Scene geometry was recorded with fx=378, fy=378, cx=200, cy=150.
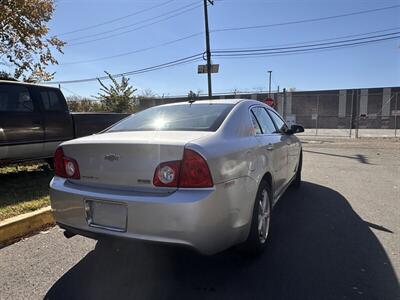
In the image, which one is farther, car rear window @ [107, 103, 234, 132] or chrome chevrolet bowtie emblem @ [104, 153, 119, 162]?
car rear window @ [107, 103, 234, 132]

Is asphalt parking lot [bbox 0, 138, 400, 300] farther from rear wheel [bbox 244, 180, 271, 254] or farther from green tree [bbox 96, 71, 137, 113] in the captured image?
green tree [bbox 96, 71, 137, 113]

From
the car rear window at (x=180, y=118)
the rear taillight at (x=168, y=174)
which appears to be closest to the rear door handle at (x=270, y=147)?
the car rear window at (x=180, y=118)

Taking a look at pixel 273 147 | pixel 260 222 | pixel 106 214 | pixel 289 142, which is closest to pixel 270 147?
pixel 273 147

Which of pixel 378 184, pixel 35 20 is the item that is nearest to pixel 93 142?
pixel 378 184

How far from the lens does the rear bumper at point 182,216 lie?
276 cm

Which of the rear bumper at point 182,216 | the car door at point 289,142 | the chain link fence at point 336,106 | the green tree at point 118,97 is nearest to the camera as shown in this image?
the rear bumper at point 182,216

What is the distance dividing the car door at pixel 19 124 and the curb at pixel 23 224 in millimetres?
2006

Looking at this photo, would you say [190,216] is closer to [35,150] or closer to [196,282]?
[196,282]

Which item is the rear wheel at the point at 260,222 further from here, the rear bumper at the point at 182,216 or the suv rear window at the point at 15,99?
the suv rear window at the point at 15,99

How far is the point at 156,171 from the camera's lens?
9.45 ft

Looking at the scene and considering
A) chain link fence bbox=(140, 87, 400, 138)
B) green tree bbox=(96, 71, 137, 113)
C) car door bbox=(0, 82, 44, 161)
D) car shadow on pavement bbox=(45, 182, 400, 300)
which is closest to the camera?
car shadow on pavement bbox=(45, 182, 400, 300)

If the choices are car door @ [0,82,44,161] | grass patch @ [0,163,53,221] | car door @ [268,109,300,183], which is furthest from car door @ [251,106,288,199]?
car door @ [0,82,44,161]

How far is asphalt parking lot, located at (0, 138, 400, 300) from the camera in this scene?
10.0 feet

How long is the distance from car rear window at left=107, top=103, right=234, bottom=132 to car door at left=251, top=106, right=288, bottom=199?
0.54m
